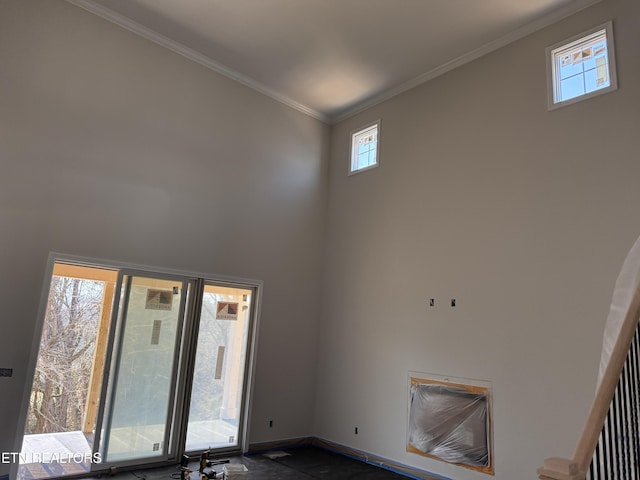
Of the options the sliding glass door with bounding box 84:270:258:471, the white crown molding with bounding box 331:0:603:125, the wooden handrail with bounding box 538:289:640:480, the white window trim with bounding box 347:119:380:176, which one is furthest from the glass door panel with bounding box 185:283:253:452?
the wooden handrail with bounding box 538:289:640:480

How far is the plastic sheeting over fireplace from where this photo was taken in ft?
15.0

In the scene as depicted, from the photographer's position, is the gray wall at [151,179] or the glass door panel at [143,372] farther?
the glass door panel at [143,372]

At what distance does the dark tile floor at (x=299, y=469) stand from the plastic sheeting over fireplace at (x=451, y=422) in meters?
0.55

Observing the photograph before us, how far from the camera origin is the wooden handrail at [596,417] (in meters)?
1.94

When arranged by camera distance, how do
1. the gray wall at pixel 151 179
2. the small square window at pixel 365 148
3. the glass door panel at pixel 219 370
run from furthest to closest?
1. the small square window at pixel 365 148
2. the glass door panel at pixel 219 370
3. the gray wall at pixel 151 179

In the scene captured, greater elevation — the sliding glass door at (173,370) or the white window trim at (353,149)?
Answer: the white window trim at (353,149)

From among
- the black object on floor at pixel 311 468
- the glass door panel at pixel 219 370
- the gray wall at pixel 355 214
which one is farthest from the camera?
the glass door panel at pixel 219 370

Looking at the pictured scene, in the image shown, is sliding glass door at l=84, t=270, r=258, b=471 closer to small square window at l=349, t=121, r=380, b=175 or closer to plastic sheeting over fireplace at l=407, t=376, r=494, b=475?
plastic sheeting over fireplace at l=407, t=376, r=494, b=475

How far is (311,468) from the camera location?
5285 mm

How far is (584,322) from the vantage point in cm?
406

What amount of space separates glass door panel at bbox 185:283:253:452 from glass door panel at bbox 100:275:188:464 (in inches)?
12.5

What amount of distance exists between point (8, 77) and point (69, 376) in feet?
15.3

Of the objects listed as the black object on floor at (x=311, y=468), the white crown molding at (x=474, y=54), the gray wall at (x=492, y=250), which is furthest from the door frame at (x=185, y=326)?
the white crown molding at (x=474, y=54)

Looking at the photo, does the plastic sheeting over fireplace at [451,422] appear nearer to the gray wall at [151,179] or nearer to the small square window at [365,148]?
the gray wall at [151,179]
